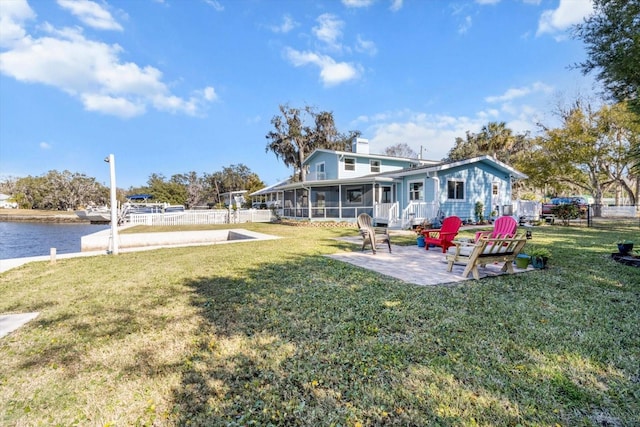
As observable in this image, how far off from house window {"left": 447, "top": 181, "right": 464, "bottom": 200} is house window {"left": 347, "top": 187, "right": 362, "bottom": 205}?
556 centimetres

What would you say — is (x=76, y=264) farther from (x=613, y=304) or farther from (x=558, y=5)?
(x=558, y=5)

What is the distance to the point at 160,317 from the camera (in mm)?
3803

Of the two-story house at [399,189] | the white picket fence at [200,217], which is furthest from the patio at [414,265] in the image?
the white picket fence at [200,217]

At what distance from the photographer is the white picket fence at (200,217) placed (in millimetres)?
22812

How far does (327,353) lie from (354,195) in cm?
1819

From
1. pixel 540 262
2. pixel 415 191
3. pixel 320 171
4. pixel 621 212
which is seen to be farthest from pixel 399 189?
pixel 621 212

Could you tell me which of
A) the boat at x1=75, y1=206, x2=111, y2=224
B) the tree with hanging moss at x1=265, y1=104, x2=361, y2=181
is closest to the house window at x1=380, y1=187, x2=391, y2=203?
the tree with hanging moss at x1=265, y1=104, x2=361, y2=181

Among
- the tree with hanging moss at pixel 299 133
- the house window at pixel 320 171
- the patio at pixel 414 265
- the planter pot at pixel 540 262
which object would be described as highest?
the tree with hanging moss at pixel 299 133

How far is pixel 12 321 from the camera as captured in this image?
12.6 ft

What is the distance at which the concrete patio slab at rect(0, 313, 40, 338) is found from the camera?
11.6 ft

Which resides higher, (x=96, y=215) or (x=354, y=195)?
(x=354, y=195)

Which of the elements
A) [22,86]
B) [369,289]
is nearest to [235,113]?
[22,86]

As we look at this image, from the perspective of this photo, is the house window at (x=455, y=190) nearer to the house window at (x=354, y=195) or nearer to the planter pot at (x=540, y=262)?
the house window at (x=354, y=195)

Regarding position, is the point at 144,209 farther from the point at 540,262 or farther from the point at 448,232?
the point at 540,262
